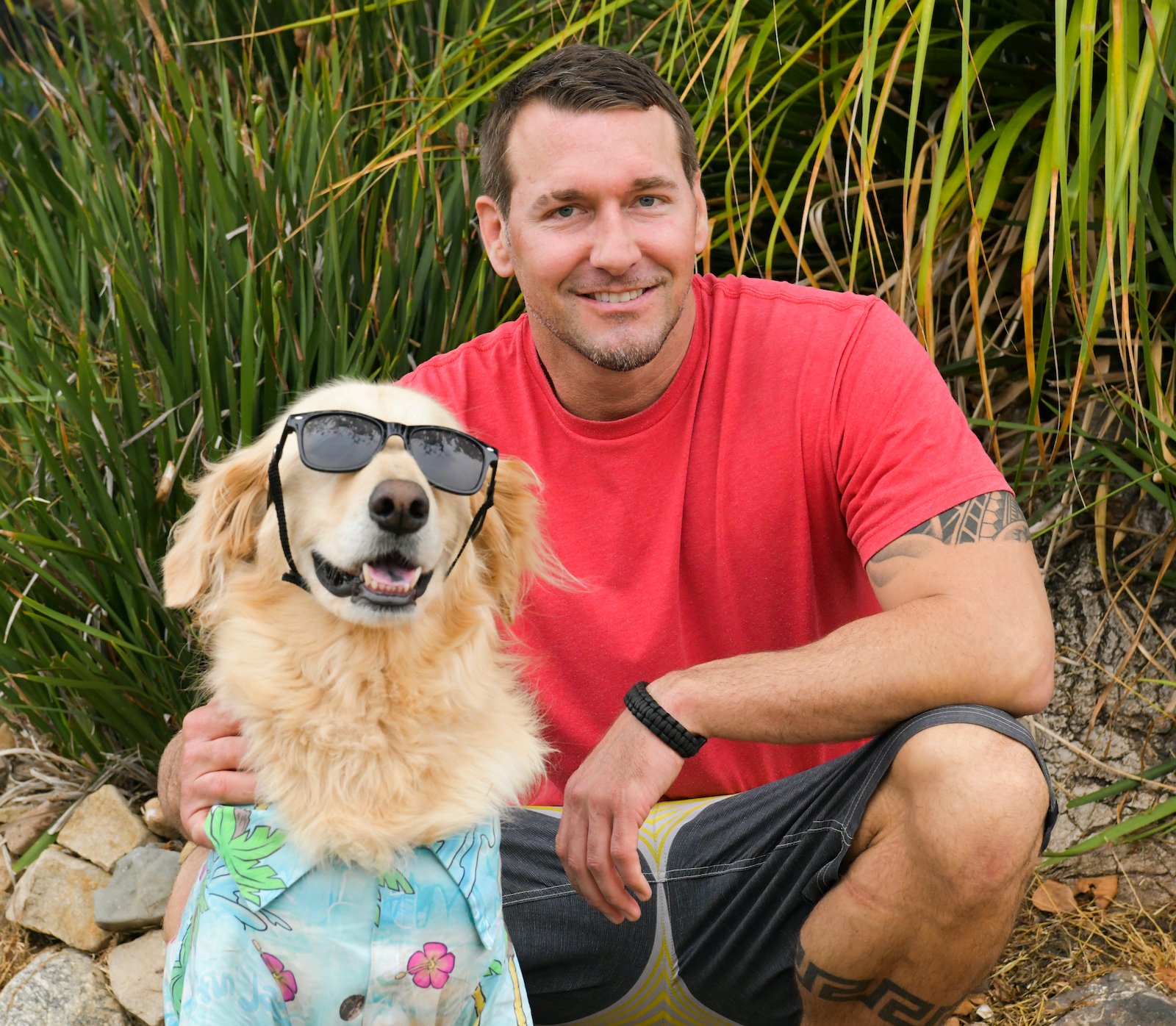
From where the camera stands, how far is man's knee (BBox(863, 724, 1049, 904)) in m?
1.87

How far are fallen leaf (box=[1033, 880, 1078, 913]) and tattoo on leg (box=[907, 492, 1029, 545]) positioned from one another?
3.82 feet

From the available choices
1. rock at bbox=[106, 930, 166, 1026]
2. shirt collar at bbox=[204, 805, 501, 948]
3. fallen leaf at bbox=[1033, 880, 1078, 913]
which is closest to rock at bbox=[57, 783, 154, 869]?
rock at bbox=[106, 930, 166, 1026]

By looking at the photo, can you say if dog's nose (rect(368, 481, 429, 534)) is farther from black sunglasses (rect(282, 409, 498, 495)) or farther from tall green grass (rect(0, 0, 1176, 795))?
tall green grass (rect(0, 0, 1176, 795))

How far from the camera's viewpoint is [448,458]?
1942 millimetres

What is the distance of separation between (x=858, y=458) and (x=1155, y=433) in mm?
1081

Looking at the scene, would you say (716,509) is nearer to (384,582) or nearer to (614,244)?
(614,244)

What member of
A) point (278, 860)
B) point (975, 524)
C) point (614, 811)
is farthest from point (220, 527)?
point (975, 524)

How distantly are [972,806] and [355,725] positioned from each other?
975mm

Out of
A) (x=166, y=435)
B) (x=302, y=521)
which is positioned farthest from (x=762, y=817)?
(x=166, y=435)

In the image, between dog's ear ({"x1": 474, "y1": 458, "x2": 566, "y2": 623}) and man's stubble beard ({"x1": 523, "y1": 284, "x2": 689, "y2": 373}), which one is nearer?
dog's ear ({"x1": 474, "y1": 458, "x2": 566, "y2": 623})

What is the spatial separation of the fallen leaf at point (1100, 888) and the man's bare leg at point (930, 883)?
0.95 metres

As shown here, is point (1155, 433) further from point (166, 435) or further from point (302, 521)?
point (166, 435)

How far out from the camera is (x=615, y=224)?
93.0 inches

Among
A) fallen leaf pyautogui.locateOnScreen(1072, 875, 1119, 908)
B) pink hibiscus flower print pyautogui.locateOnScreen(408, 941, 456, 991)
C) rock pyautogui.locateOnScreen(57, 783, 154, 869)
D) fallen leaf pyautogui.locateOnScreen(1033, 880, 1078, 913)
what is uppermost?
pink hibiscus flower print pyautogui.locateOnScreen(408, 941, 456, 991)
